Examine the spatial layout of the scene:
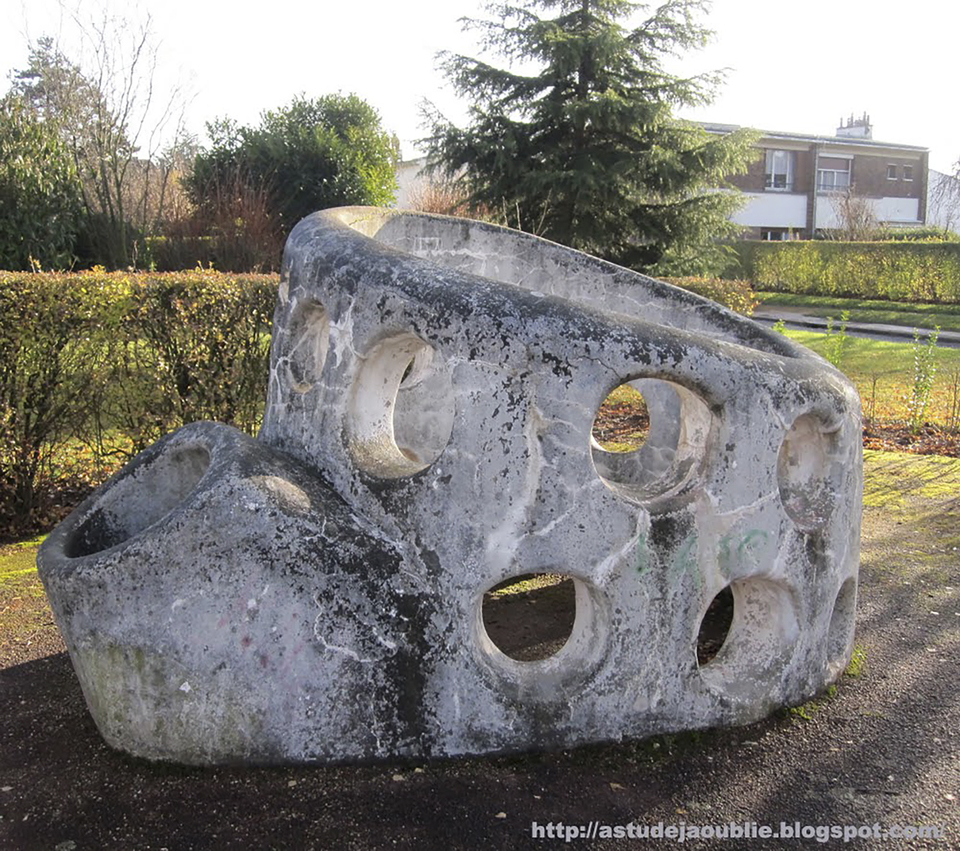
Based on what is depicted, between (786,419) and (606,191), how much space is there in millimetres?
14263

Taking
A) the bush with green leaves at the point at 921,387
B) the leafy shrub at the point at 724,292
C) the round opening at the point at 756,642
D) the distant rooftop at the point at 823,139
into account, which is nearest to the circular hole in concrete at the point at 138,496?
the round opening at the point at 756,642

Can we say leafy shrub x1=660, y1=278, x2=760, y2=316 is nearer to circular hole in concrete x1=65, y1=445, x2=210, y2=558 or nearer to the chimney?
circular hole in concrete x1=65, y1=445, x2=210, y2=558

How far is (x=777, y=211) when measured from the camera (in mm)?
42000

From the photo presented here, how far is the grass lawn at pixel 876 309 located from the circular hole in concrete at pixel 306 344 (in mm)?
21173

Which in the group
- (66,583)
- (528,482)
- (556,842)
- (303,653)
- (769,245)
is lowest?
(556,842)

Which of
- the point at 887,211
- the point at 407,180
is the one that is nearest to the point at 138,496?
the point at 407,180

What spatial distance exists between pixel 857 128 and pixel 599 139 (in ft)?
133

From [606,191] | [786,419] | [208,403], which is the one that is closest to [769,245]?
[606,191]

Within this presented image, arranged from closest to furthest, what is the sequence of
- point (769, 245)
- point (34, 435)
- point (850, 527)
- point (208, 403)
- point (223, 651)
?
point (223, 651) → point (850, 527) → point (34, 435) → point (208, 403) → point (769, 245)

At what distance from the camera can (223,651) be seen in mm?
3443

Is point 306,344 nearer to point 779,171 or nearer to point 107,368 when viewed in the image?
point 107,368

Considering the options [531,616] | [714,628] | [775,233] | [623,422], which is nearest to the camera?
[714,628]

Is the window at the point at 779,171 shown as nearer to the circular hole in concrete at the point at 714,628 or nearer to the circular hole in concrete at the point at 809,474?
the circular hole in concrete at the point at 714,628

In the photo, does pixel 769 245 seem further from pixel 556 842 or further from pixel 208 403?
pixel 556 842
